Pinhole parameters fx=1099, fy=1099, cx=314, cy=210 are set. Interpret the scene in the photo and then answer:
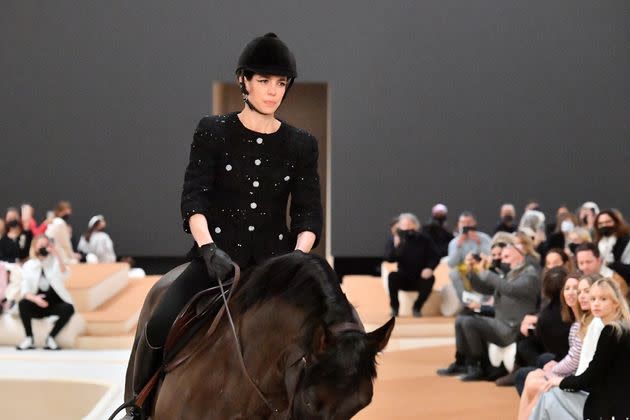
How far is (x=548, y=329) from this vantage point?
7.77 m

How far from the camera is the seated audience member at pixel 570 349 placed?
22.2 ft

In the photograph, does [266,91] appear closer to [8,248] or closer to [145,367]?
[145,367]

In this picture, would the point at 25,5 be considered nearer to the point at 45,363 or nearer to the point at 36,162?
the point at 36,162

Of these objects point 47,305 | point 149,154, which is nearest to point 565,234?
point 47,305

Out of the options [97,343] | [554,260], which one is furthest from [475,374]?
[97,343]

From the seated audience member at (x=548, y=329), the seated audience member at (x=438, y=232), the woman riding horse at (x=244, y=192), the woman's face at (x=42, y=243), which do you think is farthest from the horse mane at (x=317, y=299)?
the seated audience member at (x=438, y=232)

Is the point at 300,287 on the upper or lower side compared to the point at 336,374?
upper

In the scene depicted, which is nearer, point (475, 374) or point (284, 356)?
point (284, 356)

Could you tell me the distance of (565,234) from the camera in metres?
13.6

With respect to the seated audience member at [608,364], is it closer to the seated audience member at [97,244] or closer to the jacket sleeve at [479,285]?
the jacket sleeve at [479,285]

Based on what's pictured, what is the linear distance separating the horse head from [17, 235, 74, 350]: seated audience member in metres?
9.19

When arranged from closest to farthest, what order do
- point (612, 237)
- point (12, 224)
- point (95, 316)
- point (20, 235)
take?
point (612, 237), point (95, 316), point (20, 235), point (12, 224)

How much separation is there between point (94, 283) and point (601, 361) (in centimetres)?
852

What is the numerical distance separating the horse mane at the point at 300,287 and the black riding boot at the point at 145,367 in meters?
0.61
